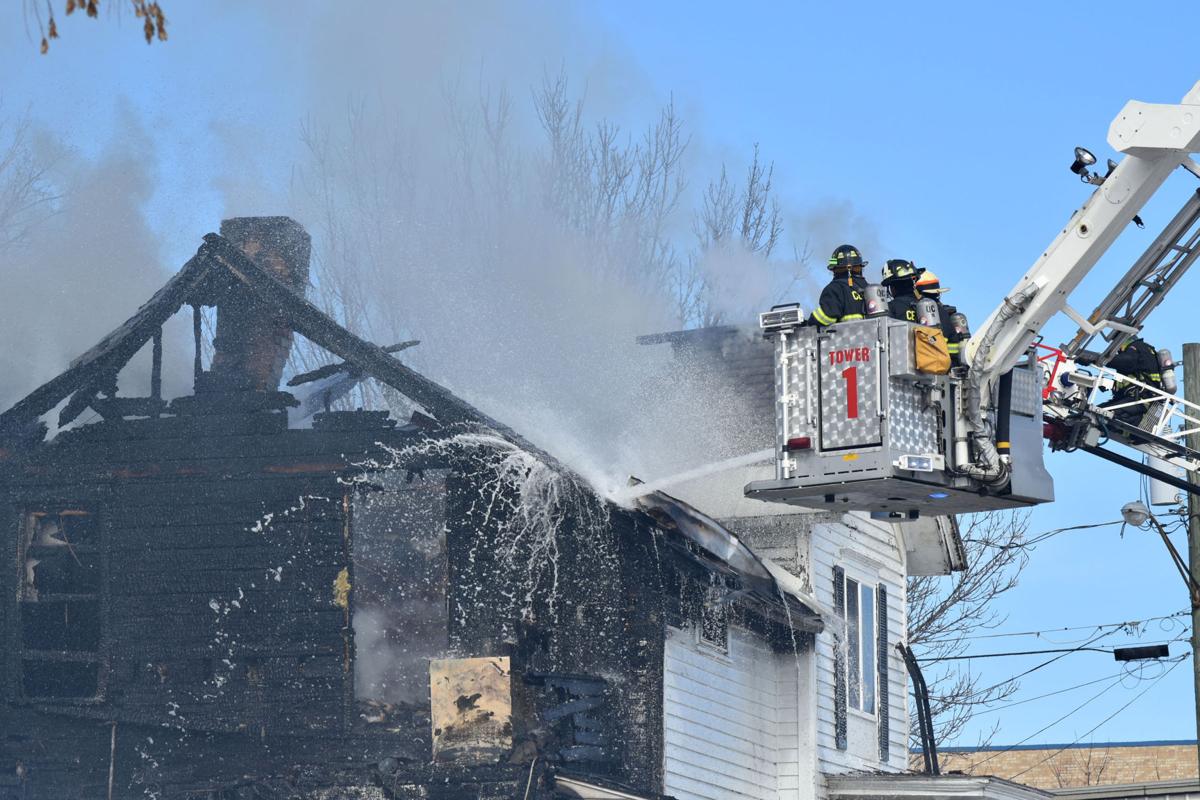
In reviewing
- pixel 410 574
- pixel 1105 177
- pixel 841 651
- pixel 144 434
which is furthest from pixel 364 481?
pixel 1105 177

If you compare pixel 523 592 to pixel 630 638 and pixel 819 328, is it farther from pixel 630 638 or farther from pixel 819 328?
pixel 819 328

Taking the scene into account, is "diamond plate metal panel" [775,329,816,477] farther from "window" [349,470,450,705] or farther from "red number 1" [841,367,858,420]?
"window" [349,470,450,705]

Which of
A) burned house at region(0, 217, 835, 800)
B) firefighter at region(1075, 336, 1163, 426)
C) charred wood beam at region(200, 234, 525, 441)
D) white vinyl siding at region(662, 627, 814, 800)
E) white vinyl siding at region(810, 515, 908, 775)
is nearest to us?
firefighter at region(1075, 336, 1163, 426)

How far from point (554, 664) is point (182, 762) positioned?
12.3 feet

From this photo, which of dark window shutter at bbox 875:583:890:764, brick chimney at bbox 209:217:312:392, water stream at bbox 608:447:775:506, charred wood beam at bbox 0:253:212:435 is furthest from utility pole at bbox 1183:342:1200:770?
charred wood beam at bbox 0:253:212:435

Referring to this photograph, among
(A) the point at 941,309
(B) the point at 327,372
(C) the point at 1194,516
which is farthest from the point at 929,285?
(B) the point at 327,372

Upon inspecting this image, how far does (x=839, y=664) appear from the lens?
21109mm

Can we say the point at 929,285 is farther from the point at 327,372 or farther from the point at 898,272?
the point at 327,372

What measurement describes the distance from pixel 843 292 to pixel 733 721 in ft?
22.2

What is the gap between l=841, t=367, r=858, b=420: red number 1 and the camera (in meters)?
13.8

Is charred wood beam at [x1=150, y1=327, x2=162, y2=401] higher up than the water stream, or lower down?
higher up

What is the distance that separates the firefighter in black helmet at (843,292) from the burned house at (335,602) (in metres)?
3.40

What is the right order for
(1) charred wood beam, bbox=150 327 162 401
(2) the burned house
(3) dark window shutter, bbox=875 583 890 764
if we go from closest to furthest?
(2) the burned house
(1) charred wood beam, bbox=150 327 162 401
(3) dark window shutter, bbox=875 583 890 764

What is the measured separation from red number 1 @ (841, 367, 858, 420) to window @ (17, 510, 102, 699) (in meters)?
8.76
